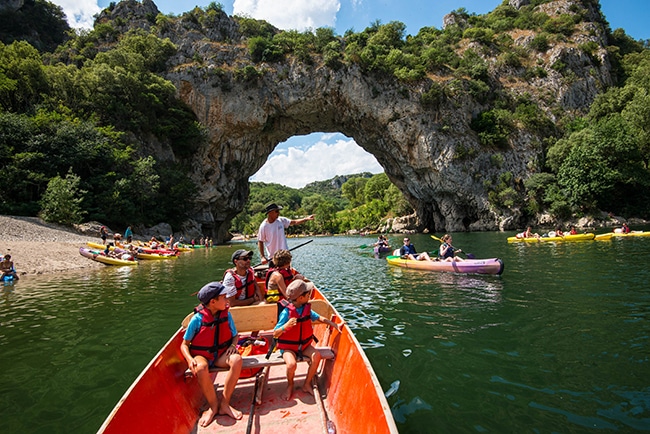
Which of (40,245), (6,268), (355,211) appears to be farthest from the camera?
(355,211)

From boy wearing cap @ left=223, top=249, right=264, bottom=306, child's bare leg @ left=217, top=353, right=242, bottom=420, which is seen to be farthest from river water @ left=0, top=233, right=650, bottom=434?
boy wearing cap @ left=223, top=249, right=264, bottom=306

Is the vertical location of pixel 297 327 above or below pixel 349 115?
below

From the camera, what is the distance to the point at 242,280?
17.5ft

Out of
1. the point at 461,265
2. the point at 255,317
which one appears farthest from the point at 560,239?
the point at 255,317

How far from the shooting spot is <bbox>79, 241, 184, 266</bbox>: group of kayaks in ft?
49.6

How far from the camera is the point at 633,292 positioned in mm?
6613

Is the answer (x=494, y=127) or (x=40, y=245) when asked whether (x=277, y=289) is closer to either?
(x=40, y=245)

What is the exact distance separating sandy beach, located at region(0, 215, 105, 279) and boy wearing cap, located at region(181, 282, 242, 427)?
43.0ft

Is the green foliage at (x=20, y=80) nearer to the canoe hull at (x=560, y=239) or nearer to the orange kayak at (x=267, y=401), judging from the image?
the orange kayak at (x=267, y=401)

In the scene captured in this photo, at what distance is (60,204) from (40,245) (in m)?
5.22

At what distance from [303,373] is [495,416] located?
77.9 inches

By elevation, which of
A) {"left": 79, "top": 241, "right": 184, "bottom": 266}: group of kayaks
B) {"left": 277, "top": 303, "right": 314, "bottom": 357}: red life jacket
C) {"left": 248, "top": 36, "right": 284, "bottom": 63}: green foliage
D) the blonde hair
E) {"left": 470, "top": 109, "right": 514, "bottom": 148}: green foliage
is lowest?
{"left": 79, "top": 241, "right": 184, "bottom": 266}: group of kayaks

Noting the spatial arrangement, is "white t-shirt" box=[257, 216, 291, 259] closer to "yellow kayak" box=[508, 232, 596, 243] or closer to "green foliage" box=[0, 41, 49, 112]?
"yellow kayak" box=[508, 232, 596, 243]

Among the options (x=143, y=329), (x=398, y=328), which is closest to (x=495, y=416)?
(x=398, y=328)
